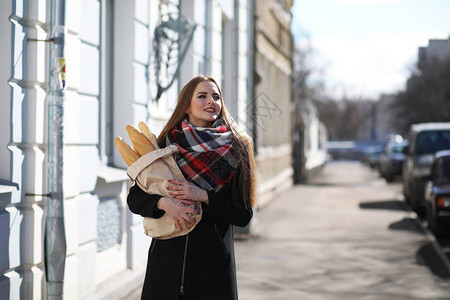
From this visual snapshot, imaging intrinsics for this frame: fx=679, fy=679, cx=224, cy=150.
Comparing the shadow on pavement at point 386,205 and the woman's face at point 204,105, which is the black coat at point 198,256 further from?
the shadow on pavement at point 386,205

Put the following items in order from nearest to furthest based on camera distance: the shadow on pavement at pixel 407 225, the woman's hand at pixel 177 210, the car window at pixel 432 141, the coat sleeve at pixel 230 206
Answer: the woman's hand at pixel 177 210 < the coat sleeve at pixel 230 206 < the shadow on pavement at pixel 407 225 < the car window at pixel 432 141

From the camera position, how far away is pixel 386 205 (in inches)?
723

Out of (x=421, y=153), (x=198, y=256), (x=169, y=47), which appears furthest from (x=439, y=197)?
(x=198, y=256)

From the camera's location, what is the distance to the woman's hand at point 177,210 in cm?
318

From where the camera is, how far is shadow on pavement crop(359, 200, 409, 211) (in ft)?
57.8

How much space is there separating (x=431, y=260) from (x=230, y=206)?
6.78 metres

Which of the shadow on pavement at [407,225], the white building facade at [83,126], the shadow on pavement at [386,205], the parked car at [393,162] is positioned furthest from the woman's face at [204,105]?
the parked car at [393,162]

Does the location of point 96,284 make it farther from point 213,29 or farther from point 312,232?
point 312,232

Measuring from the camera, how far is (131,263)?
7.58 metres

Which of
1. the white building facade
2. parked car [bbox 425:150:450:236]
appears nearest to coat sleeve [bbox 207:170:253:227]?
the white building facade

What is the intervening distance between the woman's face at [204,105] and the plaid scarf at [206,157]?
0.09 meters

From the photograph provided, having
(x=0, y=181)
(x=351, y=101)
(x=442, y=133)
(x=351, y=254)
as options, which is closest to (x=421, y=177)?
(x=442, y=133)

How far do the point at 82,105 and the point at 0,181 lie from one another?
134 cm

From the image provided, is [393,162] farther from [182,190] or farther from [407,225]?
[182,190]
